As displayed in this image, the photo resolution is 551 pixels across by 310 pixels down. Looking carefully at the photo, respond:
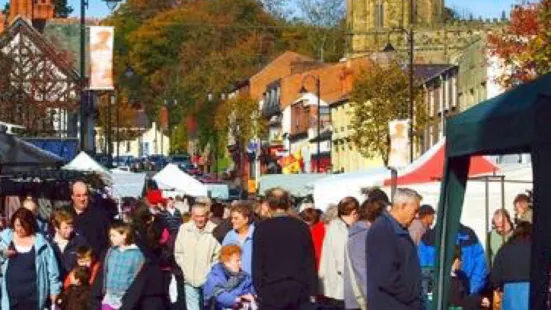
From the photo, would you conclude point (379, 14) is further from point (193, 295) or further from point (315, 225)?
point (193, 295)

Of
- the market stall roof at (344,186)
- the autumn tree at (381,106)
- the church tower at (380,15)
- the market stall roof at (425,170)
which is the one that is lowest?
the market stall roof at (344,186)

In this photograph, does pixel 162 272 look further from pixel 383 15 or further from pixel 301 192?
pixel 383 15

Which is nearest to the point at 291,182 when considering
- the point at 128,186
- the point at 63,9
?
the point at 128,186

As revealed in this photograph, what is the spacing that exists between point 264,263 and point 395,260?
69.4 inches

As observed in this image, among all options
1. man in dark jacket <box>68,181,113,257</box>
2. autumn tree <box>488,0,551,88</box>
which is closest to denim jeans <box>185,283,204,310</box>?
man in dark jacket <box>68,181,113,257</box>

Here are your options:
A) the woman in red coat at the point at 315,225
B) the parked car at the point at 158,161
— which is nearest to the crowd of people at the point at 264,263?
the woman in red coat at the point at 315,225

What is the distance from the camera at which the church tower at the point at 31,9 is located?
98.6 meters

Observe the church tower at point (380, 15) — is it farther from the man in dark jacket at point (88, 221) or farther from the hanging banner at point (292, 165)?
the man in dark jacket at point (88, 221)

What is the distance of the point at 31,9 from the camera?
101938mm

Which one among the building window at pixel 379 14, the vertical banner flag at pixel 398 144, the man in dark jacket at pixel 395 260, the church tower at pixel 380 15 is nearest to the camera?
the man in dark jacket at pixel 395 260

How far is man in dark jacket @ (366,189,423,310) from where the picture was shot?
1426 cm

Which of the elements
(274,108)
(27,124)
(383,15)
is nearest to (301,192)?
(27,124)

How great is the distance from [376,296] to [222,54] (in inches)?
5255

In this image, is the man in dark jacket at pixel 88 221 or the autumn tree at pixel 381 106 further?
the autumn tree at pixel 381 106
